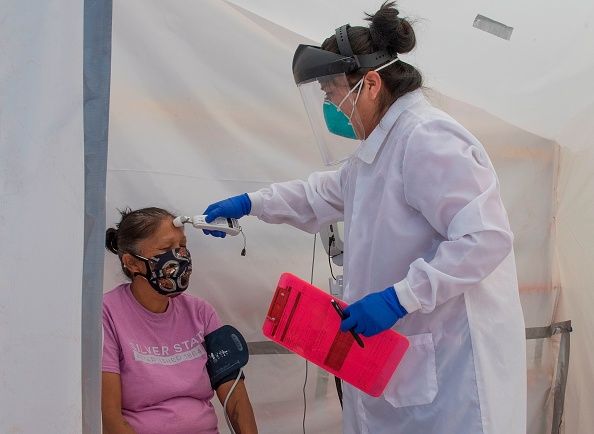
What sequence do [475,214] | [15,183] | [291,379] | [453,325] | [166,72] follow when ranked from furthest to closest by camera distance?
[291,379] → [166,72] → [453,325] → [475,214] → [15,183]

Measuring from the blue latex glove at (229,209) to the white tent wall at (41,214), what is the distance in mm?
935

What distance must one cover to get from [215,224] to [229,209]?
64 mm

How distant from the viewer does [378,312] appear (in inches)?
63.7

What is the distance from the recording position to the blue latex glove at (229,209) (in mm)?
2145

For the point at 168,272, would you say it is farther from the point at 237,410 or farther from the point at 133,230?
the point at 237,410

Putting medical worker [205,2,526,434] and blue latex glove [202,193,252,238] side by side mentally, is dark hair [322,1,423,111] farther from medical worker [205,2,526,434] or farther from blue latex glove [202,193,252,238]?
blue latex glove [202,193,252,238]

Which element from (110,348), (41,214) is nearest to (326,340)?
(110,348)

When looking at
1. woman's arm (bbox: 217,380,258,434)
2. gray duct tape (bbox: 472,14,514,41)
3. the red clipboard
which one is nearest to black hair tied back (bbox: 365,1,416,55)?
the red clipboard

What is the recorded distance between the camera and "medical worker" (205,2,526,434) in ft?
5.31

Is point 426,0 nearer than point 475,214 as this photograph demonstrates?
No

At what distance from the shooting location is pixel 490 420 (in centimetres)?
166

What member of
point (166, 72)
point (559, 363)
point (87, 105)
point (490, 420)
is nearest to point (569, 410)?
point (559, 363)

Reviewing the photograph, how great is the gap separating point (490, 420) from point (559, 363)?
51.4 inches

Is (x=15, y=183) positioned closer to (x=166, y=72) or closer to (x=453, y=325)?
(x=453, y=325)
